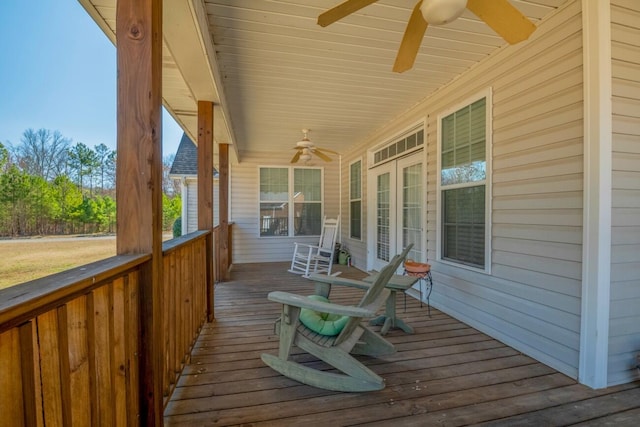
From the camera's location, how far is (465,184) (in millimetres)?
3023

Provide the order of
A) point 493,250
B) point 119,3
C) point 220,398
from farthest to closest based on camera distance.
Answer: point 493,250
point 220,398
point 119,3

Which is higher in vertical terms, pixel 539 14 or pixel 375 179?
pixel 539 14

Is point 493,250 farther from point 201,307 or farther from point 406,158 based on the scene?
point 201,307

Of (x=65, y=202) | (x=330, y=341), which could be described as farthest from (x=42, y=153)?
(x=330, y=341)

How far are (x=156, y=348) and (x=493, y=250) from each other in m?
2.66

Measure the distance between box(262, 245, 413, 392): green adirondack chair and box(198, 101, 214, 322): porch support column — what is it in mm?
1262

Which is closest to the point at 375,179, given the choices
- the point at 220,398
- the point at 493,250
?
the point at 493,250

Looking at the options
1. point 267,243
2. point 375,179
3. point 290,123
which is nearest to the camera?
point 290,123

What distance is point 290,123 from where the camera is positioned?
4.65 m

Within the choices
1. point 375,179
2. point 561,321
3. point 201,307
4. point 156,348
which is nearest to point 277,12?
point 156,348

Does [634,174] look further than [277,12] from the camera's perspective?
No

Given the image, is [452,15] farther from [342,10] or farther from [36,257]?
[36,257]

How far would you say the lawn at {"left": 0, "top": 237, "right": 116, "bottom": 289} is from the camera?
1915mm

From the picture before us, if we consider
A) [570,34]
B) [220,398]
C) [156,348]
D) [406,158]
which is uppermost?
[570,34]
